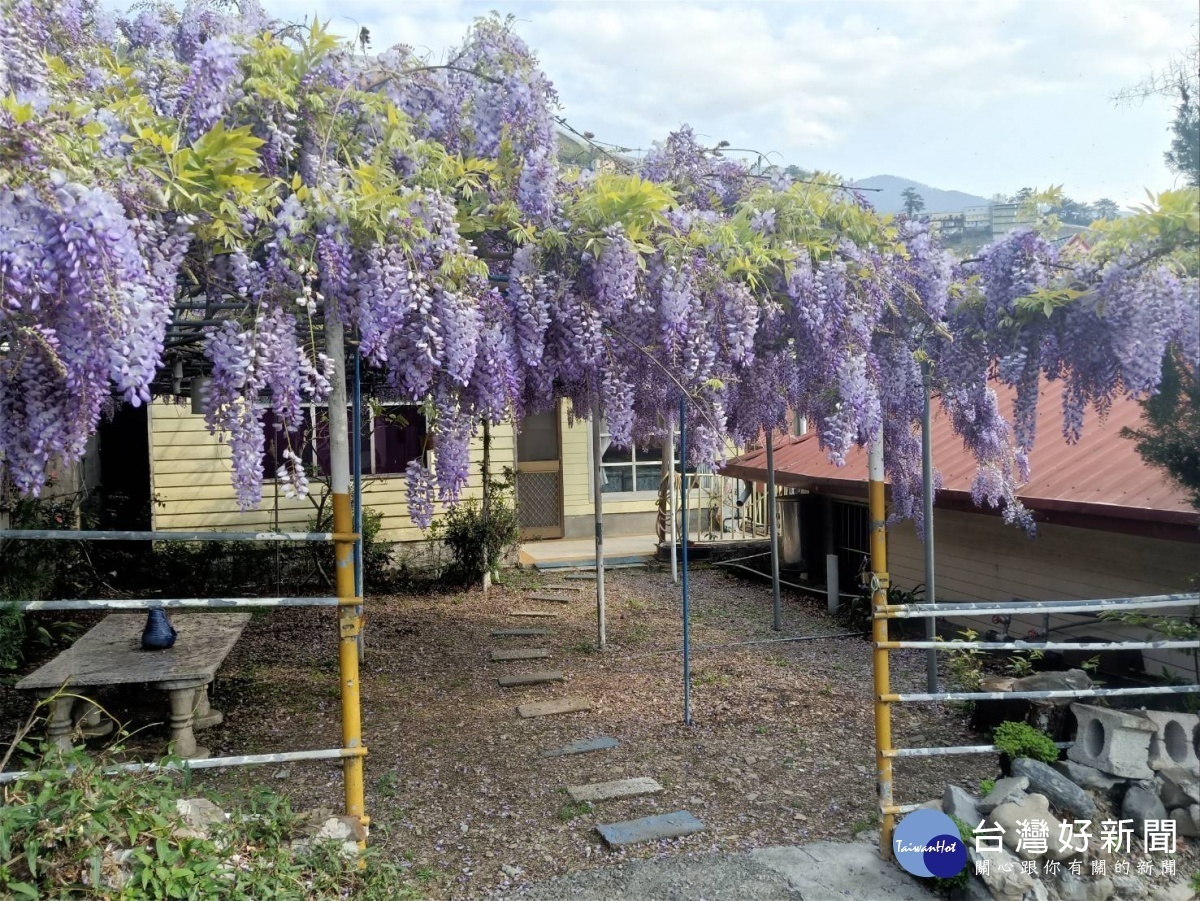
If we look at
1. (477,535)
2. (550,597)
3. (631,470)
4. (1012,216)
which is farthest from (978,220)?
(631,470)

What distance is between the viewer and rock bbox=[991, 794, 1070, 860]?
3.24m

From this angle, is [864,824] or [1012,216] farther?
[1012,216]

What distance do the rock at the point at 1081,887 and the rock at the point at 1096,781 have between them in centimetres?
49

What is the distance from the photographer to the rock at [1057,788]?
3457mm

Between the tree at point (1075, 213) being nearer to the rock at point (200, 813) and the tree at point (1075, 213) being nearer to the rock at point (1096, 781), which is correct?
the rock at point (1096, 781)

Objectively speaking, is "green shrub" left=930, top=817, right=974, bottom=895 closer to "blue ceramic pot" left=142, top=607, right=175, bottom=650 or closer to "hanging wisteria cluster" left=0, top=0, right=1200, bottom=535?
"hanging wisteria cluster" left=0, top=0, right=1200, bottom=535

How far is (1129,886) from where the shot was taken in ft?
10.7

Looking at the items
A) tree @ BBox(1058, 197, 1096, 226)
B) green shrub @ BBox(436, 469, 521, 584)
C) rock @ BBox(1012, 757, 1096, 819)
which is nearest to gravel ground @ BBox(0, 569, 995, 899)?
rock @ BBox(1012, 757, 1096, 819)

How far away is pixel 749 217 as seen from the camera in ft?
13.5

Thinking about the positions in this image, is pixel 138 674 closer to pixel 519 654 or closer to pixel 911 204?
pixel 519 654

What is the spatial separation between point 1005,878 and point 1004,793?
0.45 m

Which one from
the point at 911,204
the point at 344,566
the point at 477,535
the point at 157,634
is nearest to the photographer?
the point at 344,566

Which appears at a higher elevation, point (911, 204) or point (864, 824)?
point (911, 204)

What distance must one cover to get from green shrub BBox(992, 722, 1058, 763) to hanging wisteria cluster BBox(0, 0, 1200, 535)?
1514 mm
